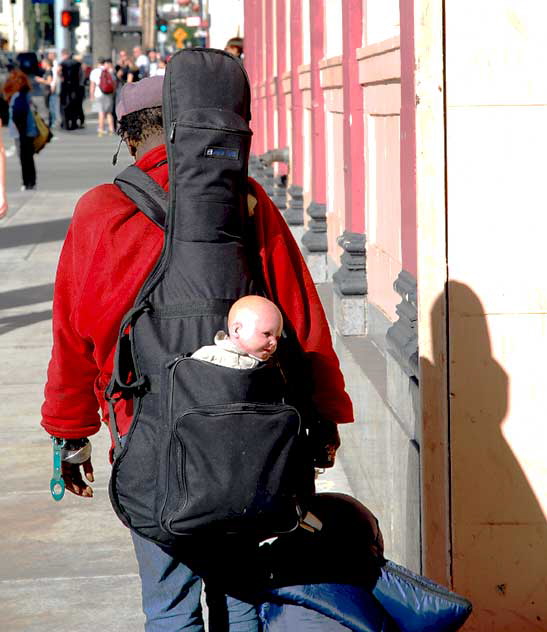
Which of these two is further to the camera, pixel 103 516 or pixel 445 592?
pixel 103 516

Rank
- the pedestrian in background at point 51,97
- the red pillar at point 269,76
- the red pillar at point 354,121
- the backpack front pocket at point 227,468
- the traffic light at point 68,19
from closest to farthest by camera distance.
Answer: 1. the backpack front pocket at point 227,468
2. the red pillar at point 354,121
3. the red pillar at point 269,76
4. the pedestrian in background at point 51,97
5. the traffic light at point 68,19

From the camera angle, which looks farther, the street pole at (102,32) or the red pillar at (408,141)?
the street pole at (102,32)

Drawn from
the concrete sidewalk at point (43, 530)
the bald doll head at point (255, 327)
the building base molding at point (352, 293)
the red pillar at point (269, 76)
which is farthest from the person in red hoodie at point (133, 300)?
the red pillar at point (269, 76)

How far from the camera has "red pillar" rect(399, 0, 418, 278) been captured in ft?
15.0

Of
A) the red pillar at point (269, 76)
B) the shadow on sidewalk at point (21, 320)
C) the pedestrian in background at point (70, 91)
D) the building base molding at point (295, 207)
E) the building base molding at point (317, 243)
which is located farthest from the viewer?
the pedestrian in background at point (70, 91)

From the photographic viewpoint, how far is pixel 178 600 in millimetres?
Answer: 3232

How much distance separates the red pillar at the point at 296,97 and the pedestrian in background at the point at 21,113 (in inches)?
301

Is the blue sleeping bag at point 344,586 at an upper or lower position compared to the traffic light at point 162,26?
lower

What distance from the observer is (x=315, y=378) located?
3.23m

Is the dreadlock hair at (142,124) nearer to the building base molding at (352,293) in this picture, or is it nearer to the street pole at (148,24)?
the building base molding at (352,293)

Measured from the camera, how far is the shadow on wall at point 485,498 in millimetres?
4047

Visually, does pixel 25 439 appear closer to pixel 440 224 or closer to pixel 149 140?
pixel 440 224

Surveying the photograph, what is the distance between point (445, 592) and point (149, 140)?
124cm

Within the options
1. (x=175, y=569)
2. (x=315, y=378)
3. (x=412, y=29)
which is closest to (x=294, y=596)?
(x=175, y=569)
